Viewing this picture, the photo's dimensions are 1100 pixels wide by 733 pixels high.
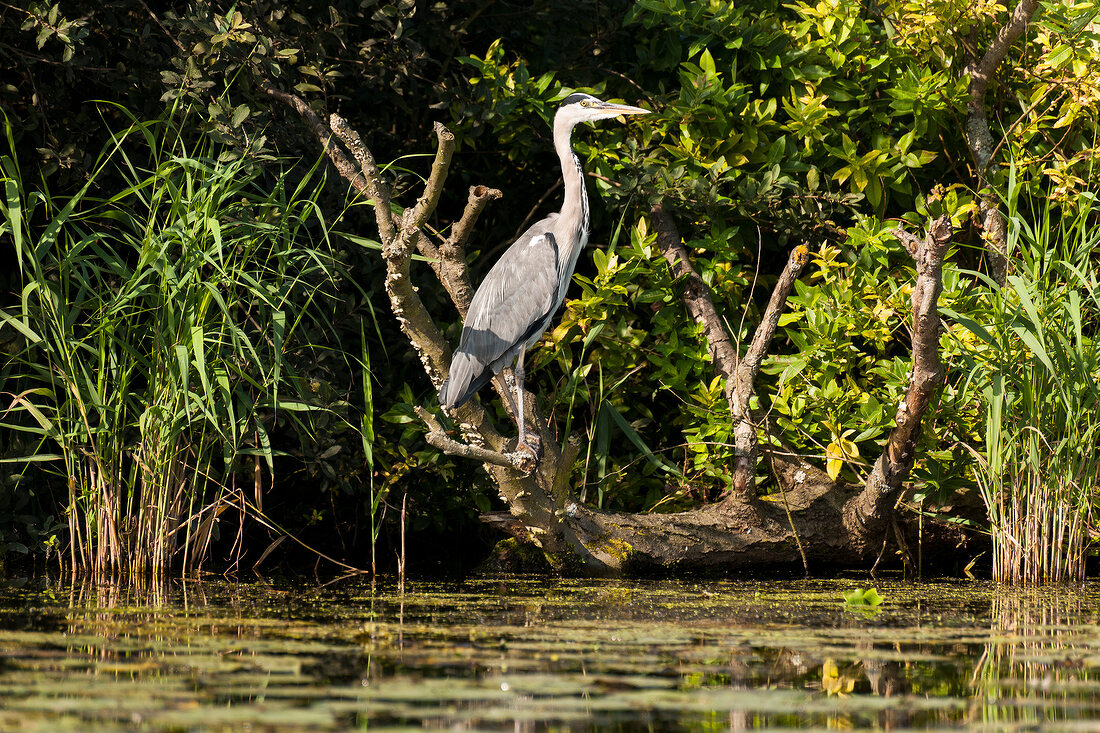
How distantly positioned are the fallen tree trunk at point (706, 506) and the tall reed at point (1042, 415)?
1.02 ft

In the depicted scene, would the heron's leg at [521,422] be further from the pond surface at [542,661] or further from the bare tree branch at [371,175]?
the bare tree branch at [371,175]

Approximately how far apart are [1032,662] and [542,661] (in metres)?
1.13

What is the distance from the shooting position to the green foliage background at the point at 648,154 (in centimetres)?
486

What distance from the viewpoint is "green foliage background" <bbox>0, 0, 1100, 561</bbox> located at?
486cm

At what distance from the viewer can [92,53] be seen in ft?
16.0

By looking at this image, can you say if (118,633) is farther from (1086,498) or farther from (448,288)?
(1086,498)

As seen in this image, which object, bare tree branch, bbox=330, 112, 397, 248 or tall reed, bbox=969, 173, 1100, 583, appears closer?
bare tree branch, bbox=330, 112, 397, 248

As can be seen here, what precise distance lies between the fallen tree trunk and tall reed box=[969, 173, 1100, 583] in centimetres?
31

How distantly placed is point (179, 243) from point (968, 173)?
384cm

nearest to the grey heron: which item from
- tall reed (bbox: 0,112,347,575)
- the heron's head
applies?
the heron's head

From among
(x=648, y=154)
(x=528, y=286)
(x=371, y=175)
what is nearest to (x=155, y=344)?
(x=371, y=175)

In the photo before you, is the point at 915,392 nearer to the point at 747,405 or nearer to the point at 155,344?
the point at 747,405

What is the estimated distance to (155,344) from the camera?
13.8 ft

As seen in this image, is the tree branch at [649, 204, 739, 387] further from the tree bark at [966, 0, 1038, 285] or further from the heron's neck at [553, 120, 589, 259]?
the tree bark at [966, 0, 1038, 285]
